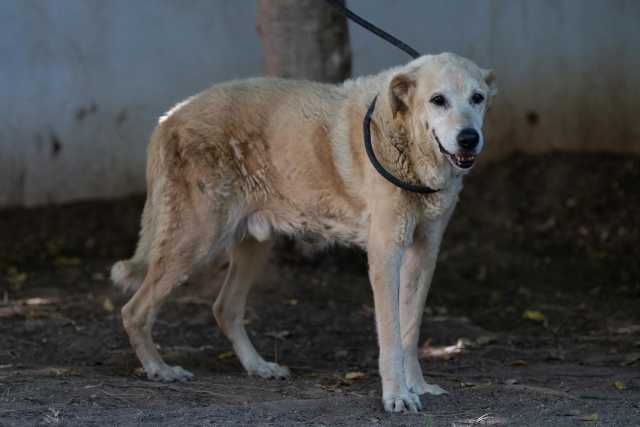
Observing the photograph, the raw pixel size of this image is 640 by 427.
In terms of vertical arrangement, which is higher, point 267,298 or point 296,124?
point 296,124

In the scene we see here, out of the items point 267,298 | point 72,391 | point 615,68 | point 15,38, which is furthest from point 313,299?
point 615,68

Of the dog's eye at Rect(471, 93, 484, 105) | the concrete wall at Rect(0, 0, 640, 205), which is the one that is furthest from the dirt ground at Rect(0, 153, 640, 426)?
the dog's eye at Rect(471, 93, 484, 105)

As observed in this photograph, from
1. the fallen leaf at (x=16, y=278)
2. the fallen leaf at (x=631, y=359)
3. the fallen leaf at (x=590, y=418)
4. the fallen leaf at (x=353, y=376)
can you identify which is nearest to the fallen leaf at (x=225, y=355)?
the fallen leaf at (x=353, y=376)

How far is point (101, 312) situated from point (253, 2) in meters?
3.29

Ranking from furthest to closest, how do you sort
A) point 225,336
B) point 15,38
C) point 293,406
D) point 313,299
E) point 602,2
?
1. point 602,2
2. point 15,38
3. point 313,299
4. point 225,336
5. point 293,406

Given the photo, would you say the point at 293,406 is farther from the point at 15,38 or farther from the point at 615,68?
the point at 615,68

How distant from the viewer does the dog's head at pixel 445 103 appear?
5.19 m

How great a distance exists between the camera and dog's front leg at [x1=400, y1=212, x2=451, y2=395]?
5.76m

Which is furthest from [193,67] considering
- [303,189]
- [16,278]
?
[303,189]

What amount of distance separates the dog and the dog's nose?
0.94 feet

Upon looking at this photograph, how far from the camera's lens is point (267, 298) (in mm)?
7801

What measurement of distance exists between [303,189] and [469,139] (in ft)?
3.75

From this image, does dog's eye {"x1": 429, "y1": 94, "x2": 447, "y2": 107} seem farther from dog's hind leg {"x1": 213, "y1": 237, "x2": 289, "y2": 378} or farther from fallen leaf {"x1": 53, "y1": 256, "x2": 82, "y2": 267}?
fallen leaf {"x1": 53, "y1": 256, "x2": 82, "y2": 267}

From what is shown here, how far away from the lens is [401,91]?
5492 mm
